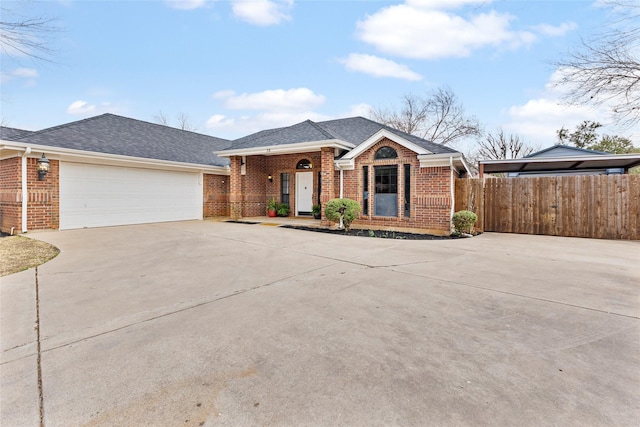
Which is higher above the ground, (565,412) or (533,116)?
(533,116)

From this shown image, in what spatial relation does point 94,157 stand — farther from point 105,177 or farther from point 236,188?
point 236,188

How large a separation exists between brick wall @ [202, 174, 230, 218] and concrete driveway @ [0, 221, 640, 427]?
9241 mm

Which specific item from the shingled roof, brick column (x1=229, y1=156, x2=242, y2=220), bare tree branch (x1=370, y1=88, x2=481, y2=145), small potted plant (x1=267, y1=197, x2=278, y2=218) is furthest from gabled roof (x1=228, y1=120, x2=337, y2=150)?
bare tree branch (x1=370, y1=88, x2=481, y2=145)

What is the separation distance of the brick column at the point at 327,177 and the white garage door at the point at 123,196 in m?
6.40

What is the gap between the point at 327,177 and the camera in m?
11.4

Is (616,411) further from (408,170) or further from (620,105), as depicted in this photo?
(408,170)

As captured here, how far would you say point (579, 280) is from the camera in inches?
176

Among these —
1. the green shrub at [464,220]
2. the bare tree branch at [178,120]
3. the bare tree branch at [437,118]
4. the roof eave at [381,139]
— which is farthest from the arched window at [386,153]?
the bare tree branch at [178,120]

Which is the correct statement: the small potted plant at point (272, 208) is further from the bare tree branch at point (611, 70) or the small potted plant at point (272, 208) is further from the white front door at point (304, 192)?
the bare tree branch at point (611, 70)

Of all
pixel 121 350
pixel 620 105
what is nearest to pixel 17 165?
pixel 121 350

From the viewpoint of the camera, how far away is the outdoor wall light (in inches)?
357

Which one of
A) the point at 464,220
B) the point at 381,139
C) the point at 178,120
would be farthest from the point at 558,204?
the point at 178,120

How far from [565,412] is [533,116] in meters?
25.1

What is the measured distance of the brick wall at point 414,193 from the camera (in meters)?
9.73
